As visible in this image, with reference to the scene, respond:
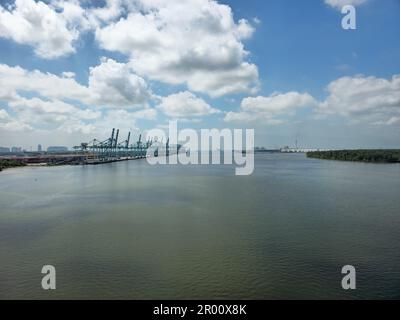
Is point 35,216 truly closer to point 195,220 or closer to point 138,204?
point 138,204

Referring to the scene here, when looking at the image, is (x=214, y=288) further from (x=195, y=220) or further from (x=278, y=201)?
(x=278, y=201)

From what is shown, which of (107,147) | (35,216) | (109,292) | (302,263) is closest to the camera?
(109,292)

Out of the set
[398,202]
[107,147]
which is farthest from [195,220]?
[107,147]

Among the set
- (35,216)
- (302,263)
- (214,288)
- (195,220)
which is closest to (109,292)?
(214,288)

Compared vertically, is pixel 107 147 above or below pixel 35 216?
above
